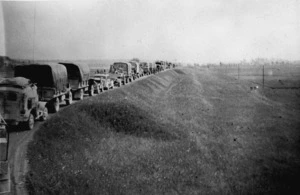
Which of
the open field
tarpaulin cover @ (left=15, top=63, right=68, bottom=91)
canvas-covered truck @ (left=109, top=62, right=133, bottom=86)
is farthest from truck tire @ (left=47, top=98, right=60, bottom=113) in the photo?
canvas-covered truck @ (left=109, top=62, right=133, bottom=86)

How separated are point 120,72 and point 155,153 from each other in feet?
61.9

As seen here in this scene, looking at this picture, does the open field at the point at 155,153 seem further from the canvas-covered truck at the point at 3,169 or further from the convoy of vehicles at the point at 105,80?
the canvas-covered truck at the point at 3,169

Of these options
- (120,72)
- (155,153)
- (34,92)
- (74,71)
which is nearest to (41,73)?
(34,92)

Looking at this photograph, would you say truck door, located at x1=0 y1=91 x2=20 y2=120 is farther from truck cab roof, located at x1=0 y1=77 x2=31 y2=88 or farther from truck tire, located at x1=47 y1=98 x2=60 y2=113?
truck tire, located at x1=47 y1=98 x2=60 y2=113

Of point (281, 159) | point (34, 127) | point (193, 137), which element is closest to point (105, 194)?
point (34, 127)

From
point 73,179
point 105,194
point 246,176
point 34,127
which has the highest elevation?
point 34,127

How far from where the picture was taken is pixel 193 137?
73.1 feet

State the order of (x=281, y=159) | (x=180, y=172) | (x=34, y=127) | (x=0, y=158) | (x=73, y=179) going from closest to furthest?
(x=0, y=158)
(x=73, y=179)
(x=34, y=127)
(x=180, y=172)
(x=281, y=159)

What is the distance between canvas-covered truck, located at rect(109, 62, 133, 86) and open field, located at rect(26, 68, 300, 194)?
4181 millimetres

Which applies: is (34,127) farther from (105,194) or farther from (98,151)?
(105,194)

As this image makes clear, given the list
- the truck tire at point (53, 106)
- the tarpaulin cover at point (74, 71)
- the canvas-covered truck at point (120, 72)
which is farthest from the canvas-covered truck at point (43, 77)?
the canvas-covered truck at point (120, 72)

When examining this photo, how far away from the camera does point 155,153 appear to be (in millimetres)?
18031

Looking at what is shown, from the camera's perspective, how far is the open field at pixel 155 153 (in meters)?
12.5

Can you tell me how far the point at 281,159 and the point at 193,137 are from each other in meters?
6.86
